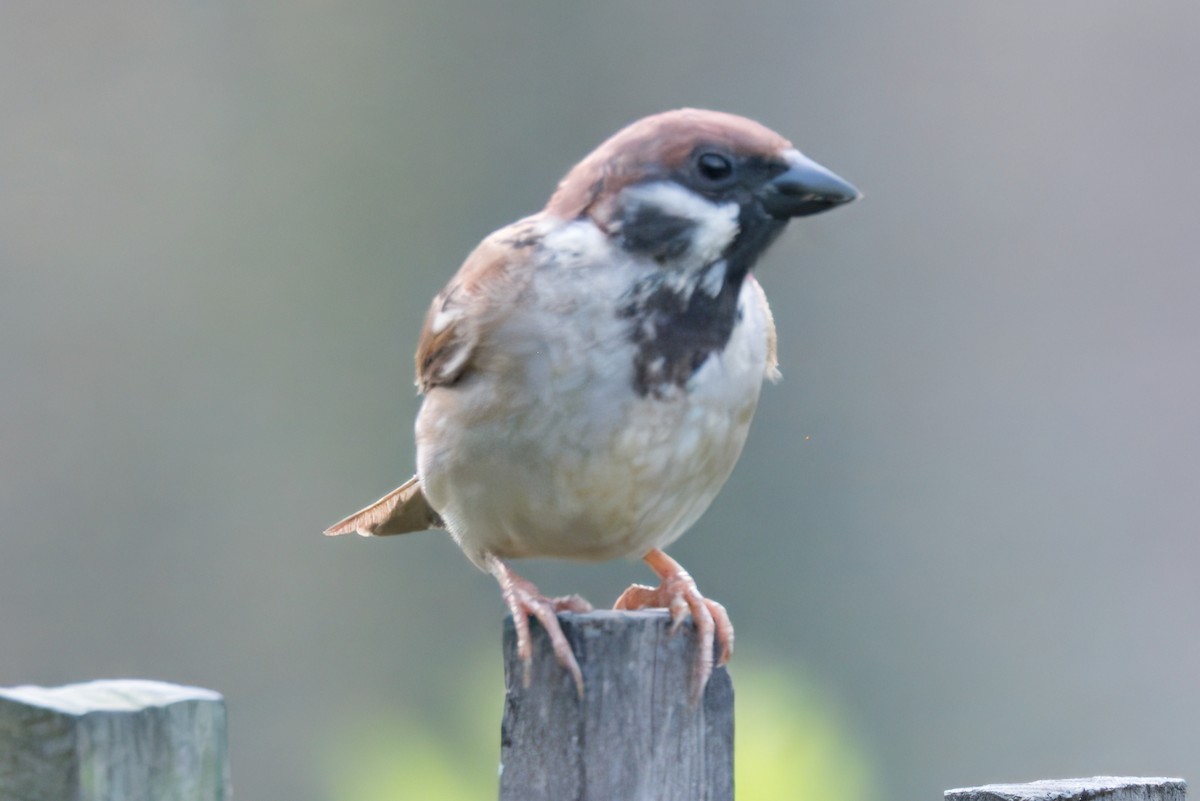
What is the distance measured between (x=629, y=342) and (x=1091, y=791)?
73 cm

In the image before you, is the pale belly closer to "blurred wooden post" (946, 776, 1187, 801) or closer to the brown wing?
the brown wing

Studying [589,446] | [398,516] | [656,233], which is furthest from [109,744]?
[398,516]

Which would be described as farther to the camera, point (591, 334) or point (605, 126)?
point (605, 126)

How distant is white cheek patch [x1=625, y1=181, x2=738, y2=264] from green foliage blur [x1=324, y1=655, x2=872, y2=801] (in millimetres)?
1351

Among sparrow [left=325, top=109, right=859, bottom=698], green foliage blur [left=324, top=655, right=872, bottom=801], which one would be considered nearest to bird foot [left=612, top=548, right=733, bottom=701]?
sparrow [left=325, top=109, right=859, bottom=698]

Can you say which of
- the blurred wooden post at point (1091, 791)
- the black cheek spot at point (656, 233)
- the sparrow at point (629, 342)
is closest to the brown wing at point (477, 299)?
the sparrow at point (629, 342)

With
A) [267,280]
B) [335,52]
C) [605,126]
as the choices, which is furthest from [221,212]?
[605,126]

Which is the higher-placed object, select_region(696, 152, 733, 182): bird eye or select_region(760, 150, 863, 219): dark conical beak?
select_region(696, 152, 733, 182): bird eye

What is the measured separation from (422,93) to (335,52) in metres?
0.60

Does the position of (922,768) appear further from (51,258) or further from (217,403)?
(51,258)

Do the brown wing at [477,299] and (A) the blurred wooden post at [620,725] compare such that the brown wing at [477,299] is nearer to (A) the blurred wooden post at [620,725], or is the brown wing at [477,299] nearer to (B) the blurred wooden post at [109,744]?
(A) the blurred wooden post at [620,725]

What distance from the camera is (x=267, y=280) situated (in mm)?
7867

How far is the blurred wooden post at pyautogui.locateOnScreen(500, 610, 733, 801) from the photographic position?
4.20 feet

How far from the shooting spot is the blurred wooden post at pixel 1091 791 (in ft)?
3.75
